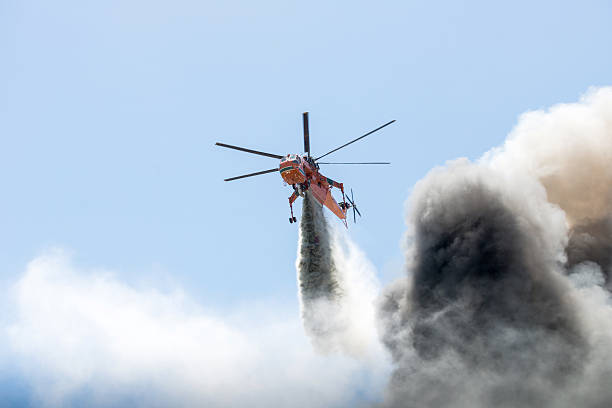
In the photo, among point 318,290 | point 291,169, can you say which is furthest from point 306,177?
point 318,290

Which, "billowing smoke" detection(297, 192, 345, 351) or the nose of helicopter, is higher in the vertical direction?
the nose of helicopter

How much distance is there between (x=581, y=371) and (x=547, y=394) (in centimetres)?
408

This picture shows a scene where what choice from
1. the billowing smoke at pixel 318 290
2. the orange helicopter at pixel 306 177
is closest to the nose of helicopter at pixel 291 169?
the orange helicopter at pixel 306 177

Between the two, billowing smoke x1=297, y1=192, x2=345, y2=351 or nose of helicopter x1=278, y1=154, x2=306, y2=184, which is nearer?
nose of helicopter x1=278, y1=154, x2=306, y2=184

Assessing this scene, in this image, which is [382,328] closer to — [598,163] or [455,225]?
[455,225]

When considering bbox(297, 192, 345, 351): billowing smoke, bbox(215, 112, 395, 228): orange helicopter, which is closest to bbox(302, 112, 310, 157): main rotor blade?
bbox(215, 112, 395, 228): orange helicopter

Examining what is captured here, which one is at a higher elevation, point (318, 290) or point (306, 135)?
point (306, 135)

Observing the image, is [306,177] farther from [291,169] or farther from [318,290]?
[318,290]

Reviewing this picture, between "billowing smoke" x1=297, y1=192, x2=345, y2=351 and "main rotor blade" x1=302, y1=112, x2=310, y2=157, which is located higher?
"main rotor blade" x1=302, y1=112, x2=310, y2=157

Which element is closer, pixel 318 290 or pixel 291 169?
pixel 291 169

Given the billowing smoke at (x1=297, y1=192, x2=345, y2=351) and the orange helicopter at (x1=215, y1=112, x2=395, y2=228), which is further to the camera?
the billowing smoke at (x1=297, y1=192, x2=345, y2=351)

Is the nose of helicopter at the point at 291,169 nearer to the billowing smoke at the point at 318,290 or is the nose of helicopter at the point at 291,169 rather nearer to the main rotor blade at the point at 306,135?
the main rotor blade at the point at 306,135

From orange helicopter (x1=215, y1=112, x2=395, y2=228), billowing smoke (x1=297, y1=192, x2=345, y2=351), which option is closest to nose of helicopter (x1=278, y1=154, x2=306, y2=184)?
orange helicopter (x1=215, y1=112, x2=395, y2=228)

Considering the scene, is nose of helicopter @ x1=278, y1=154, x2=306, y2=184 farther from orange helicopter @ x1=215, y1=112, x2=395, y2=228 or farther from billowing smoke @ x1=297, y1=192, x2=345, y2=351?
billowing smoke @ x1=297, y1=192, x2=345, y2=351
